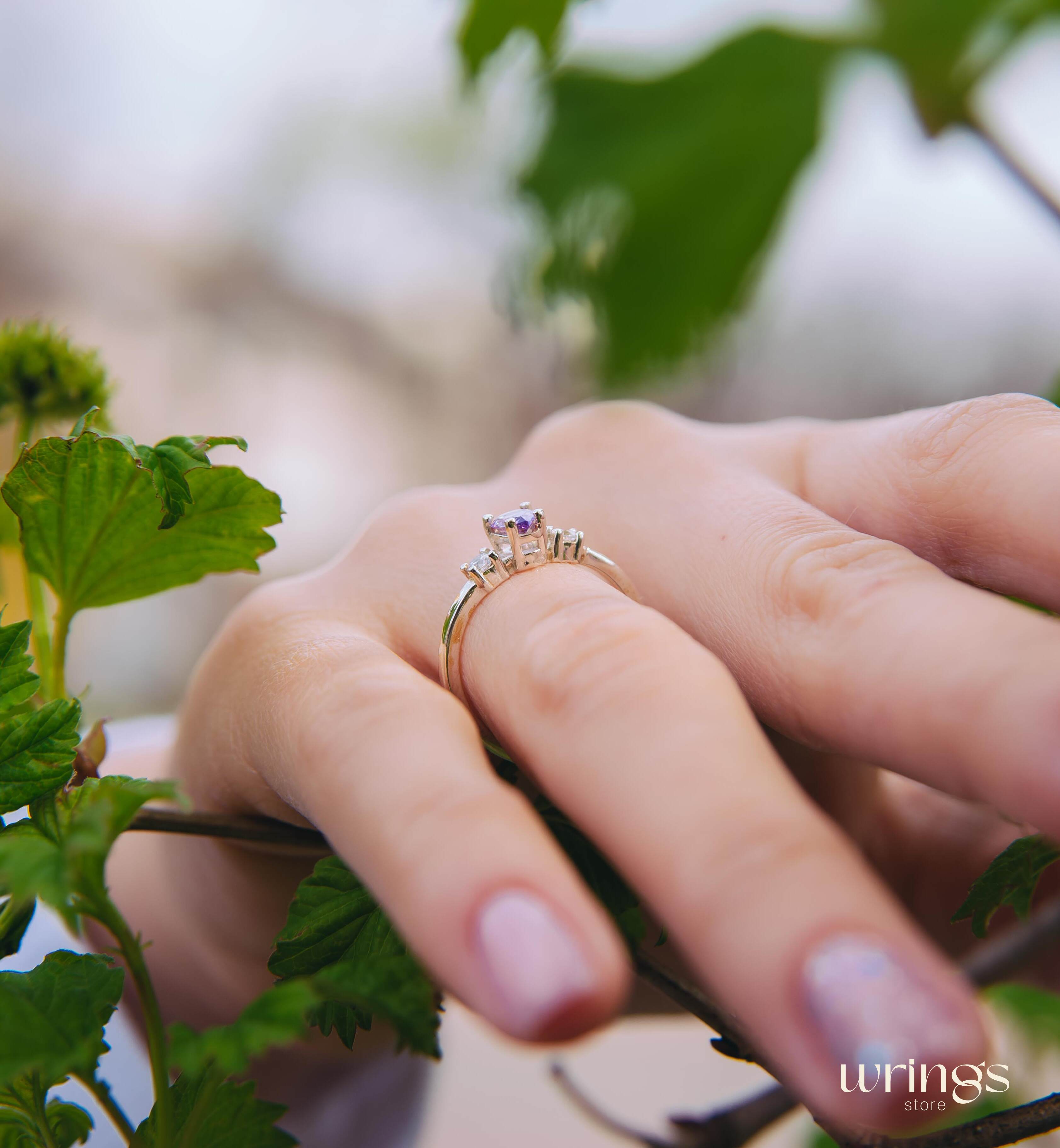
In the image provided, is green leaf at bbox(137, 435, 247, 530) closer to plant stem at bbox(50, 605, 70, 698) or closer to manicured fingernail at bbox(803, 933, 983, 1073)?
plant stem at bbox(50, 605, 70, 698)

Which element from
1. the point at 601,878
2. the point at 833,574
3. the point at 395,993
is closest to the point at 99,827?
the point at 395,993

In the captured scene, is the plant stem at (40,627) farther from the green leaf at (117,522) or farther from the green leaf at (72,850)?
the green leaf at (72,850)

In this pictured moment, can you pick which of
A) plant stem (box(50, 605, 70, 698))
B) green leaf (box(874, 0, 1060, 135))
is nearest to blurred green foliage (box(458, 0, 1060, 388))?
green leaf (box(874, 0, 1060, 135))

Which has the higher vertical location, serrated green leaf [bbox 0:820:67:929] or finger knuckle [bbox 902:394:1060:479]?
finger knuckle [bbox 902:394:1060:479]

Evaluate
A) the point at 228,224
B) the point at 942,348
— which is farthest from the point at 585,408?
the point at 228,224

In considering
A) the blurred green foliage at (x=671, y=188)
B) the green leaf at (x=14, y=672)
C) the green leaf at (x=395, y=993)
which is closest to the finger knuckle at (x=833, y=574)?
the green leaf at (x=395, y=993)

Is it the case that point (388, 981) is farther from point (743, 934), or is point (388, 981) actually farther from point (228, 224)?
point (228, 224)
